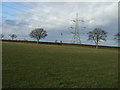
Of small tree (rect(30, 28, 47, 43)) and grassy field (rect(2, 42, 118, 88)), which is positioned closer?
grassy field (rect(2, 42, 118, 88))

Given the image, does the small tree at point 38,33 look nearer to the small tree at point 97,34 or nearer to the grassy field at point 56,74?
the small tree at point 97,34

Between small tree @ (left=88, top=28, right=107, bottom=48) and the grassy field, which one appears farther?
small tree @ (left=88, top=28, right=107, bottom=48)

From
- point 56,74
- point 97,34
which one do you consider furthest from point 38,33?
point 56,74

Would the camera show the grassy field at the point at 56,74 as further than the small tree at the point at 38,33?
No

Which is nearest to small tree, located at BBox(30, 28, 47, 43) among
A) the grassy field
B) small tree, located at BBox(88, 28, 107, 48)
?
small tree, located at BBox(88, 28, 107, 48)

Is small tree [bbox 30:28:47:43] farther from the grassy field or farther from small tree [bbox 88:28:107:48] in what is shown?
the grassy field

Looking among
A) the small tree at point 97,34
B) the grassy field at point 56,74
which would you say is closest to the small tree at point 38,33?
the small tree at point 97,34

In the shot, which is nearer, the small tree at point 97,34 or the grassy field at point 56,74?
the grassy field at point 56,74

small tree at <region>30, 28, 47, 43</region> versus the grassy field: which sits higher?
small tree at <region>30, 28, 47, 43</region>

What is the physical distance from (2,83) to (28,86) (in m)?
1.16

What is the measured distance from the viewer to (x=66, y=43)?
115 metres

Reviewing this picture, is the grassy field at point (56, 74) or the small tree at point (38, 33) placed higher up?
the small tree at point (38, 33)

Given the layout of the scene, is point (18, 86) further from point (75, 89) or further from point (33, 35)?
point (33, 35)

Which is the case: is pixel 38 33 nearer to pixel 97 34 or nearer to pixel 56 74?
pixel 97 34
